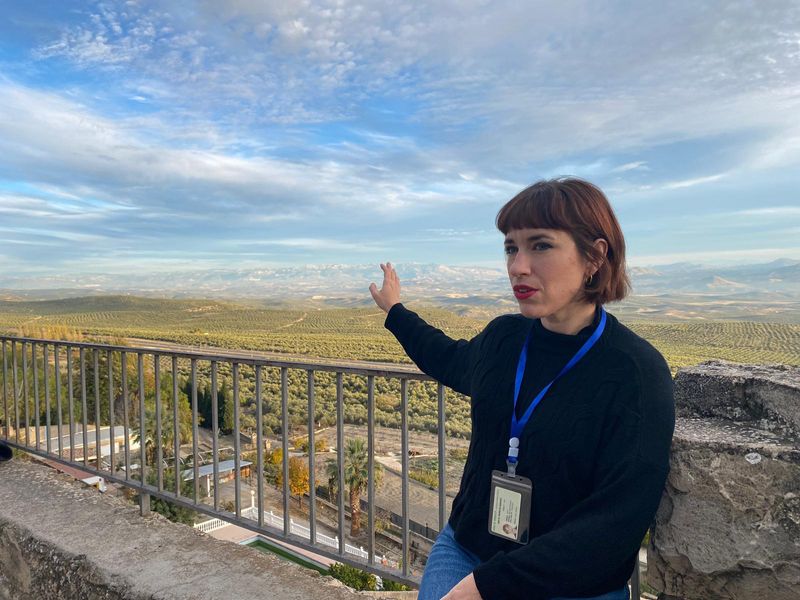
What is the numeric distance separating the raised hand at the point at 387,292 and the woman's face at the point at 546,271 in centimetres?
88

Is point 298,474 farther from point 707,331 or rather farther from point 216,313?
point 216,313

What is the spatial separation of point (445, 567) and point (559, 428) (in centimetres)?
59

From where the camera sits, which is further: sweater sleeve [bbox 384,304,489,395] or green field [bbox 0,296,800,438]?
green field [bbox 0,296,800,438]

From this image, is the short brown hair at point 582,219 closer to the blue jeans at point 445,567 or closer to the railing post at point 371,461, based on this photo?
the blue jeans at point 445,567

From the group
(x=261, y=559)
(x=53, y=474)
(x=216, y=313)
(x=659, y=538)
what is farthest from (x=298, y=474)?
(x=216, y=313)

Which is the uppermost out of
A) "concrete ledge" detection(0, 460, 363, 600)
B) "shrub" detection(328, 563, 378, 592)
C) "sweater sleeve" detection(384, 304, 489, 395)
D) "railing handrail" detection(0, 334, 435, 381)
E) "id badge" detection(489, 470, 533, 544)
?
"sweater sleeve" detection(384, 304, 489, 395)

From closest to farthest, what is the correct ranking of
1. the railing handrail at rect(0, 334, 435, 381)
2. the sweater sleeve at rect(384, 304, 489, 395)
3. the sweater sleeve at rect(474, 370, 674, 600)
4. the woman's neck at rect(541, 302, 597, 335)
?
the sweater sleeve at rect(474, 370, 674, 600) → the woman's neck at rect(541, 302, 597, 335) → the sweater sleeve at rect(384, 304, 489, 395) → the railing handrail at rect(0, 334, 435, 381)

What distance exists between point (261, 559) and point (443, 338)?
1.55m

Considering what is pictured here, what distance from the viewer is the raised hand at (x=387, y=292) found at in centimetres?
232

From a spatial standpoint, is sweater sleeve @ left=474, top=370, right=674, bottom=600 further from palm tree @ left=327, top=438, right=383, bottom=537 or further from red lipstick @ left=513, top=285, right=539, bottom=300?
palm tree @ left=327, top=438, right=383, bottom=537

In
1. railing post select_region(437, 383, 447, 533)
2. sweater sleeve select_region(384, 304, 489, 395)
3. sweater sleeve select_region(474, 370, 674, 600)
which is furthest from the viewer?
railing post select_region(437, 383, 447, 533)

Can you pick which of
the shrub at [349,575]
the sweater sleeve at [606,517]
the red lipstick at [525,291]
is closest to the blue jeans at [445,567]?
the sweater sleeve at [606,517]

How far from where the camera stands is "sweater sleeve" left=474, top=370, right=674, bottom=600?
127 centimetres

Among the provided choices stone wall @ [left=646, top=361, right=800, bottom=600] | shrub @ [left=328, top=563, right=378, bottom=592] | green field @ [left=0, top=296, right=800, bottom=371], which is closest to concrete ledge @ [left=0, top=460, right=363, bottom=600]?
stone wall @ [left=646, top=361, right=800, bottom=600]
